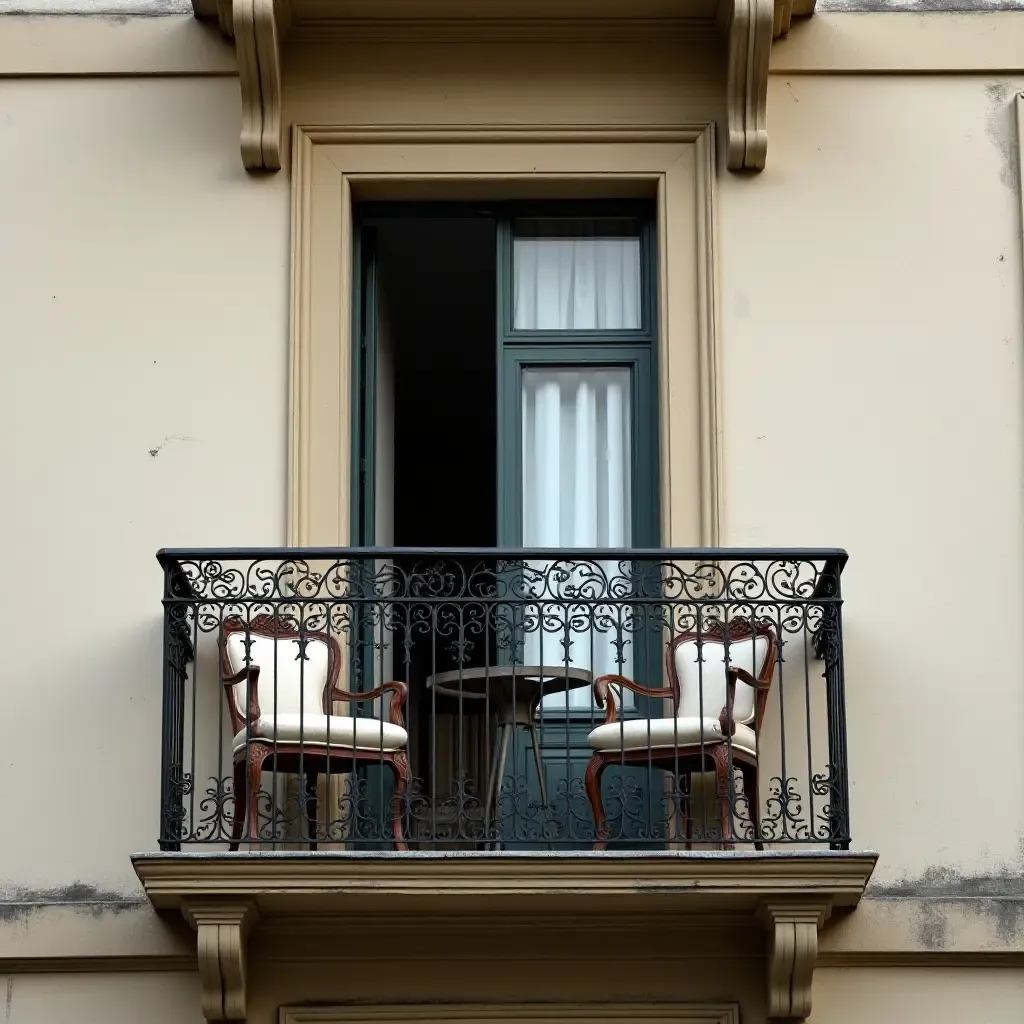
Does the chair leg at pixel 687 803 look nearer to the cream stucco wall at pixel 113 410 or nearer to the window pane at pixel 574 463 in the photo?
the window pane at pixel 574 463

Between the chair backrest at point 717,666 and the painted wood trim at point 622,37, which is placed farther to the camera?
the painted wood trim at point 622,37

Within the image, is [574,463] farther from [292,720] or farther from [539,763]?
[292,720]

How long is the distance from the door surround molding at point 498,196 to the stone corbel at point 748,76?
16 cm

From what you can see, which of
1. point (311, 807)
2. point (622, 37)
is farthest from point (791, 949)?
point (622, 37)

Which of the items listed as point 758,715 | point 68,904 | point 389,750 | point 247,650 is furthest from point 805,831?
point 68,904

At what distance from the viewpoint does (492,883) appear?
30.3 ft

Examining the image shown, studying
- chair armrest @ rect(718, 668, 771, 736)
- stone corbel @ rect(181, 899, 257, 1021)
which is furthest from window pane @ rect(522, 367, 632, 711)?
stone corbel @ rect(181, 899, 257, 1021)

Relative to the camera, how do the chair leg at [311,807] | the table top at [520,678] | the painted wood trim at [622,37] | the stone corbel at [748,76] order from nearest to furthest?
the table top at [520,678] < the chair leg at [311,807] < the stone corbel at [748,76] < the painted wood trim at [622,37]

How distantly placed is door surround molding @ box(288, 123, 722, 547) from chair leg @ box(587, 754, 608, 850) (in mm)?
1218

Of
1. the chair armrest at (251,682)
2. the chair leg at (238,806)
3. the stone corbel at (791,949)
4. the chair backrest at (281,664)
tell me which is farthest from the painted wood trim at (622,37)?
the stone corbel at (791,949)

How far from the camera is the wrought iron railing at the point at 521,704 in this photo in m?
9.55

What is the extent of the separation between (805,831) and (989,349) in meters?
2.29

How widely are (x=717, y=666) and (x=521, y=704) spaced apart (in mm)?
838

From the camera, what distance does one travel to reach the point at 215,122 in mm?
11000
